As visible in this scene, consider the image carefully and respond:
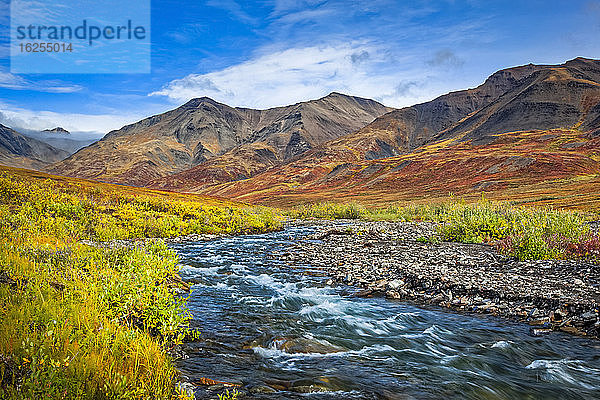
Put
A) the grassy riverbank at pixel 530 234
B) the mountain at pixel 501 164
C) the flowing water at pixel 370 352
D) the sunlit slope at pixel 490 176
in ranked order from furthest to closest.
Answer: the mountain at pixel 501 164
the sunlit slope at pixel 490 176
the grassy riverbank at pixel 530 234
the flowing water at pixel 370 352

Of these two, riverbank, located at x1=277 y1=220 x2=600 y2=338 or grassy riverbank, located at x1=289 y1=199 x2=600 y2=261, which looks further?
grassy riverbank, located at x1=289 y1=199 x2=600 y2=261

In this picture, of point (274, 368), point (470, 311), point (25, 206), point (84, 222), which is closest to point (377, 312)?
point (470, 311)

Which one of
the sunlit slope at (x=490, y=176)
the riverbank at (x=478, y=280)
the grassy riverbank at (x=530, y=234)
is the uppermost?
the sunlit slope at (x=490, y=176)

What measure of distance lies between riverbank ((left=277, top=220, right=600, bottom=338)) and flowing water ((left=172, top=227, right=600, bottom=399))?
766mm

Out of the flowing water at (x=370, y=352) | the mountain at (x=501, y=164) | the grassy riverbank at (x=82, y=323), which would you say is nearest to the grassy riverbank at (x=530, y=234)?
the flowing water at (x=370, y=352)

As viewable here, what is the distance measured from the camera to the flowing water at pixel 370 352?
6.97 meters

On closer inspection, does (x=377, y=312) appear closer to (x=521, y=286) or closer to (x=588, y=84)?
(x=521, y=286)

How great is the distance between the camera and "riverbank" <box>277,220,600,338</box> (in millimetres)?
9945

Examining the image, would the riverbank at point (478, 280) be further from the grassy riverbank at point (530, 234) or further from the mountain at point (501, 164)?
the mountain at point (501, 164)

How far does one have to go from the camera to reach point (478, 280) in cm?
1297

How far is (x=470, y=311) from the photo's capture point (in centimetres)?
1098

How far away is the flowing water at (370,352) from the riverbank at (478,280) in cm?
77

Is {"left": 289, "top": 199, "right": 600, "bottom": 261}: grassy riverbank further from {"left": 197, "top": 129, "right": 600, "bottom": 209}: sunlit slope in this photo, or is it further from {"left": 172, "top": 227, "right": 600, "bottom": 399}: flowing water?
{"left": 197, "top": 129, "right": 600, "bottom": 209}: sunlit slope

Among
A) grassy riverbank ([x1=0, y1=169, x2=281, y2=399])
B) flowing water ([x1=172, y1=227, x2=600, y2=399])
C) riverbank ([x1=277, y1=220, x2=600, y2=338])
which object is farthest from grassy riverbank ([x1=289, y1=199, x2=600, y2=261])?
grassy riverbank ([x1=0, y1=169, x2=281, y2=399])
